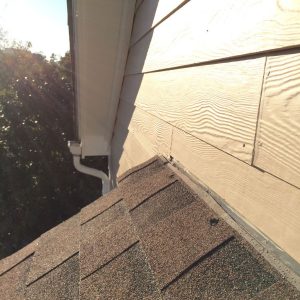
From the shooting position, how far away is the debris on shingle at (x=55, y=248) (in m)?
Result: 1.59

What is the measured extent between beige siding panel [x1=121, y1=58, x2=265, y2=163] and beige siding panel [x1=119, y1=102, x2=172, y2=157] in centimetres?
8

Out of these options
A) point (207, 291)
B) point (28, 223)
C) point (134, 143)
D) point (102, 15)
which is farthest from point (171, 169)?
point (28, 223)

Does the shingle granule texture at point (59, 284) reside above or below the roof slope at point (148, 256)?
below

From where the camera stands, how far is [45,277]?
1521mm

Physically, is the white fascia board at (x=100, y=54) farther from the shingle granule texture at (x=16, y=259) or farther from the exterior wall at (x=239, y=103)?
the shingle granule texture at (x=16, y=259)

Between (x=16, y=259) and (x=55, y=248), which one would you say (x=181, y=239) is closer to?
(x=55, y=248)

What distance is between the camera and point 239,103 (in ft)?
4.01

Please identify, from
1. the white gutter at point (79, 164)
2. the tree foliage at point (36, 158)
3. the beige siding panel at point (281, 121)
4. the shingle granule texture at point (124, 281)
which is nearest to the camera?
the beige siding panel at point (281, 121)

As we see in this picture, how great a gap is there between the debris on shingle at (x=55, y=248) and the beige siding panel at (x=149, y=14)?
111cm

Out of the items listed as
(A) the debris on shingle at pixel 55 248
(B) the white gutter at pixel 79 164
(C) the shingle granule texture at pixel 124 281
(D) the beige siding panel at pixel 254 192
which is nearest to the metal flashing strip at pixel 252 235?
(D) the beige siding panel at pixel 254 192

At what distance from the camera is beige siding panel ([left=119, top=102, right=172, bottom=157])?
2.09m

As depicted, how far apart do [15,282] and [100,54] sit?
218cm

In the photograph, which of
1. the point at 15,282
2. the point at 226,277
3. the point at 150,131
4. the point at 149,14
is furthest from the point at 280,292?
the point at 149,14

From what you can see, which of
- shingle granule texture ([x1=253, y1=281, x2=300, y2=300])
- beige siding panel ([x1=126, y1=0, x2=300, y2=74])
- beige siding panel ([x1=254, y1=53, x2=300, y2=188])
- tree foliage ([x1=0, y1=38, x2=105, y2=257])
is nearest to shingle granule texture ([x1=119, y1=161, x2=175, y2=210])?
beige siding panel ([x1=126, y1=0, x2=300, y2=74])
